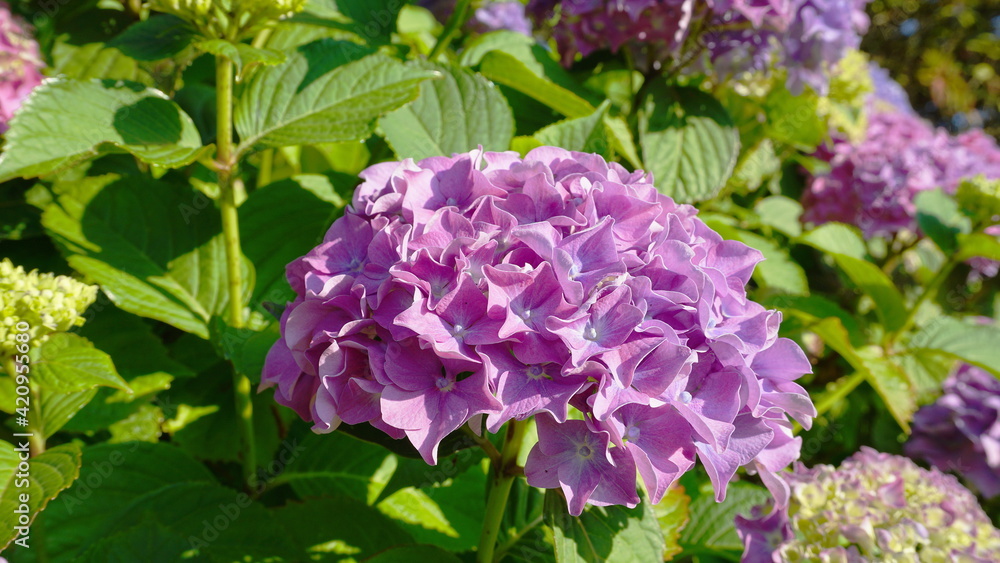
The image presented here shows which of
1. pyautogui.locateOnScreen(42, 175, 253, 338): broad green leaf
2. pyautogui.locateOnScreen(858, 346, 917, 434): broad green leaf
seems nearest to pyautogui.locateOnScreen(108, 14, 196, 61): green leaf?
pyautogui.locateOnScreen(42, 175, 253, 338): broad green leaf

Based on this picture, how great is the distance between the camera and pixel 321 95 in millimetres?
1243

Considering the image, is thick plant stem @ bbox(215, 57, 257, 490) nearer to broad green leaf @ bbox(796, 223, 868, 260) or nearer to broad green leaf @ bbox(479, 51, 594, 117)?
broad green leaf @ bbox(479, 51, 594, 117)

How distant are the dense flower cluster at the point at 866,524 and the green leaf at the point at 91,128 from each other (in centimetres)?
118

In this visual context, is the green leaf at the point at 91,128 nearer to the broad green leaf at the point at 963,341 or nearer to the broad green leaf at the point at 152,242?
the broad green leaf at the point at 152,242

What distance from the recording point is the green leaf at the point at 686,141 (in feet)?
5.12

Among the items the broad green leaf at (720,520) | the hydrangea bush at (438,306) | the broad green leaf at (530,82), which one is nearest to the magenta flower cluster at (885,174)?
the hydrangea bush at (438,306)

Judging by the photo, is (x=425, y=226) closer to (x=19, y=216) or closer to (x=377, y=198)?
(x=377, y=198)

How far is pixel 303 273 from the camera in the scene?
3.14 ft

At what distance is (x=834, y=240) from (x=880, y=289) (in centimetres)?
18

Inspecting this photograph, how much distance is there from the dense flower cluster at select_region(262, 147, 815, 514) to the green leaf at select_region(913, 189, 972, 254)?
146cm

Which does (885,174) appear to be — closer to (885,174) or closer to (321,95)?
(885,174)

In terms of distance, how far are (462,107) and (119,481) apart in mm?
936

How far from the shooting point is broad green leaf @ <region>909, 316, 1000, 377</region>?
5.89 feet

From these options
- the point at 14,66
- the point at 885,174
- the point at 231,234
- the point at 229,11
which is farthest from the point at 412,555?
the point at 885,174
